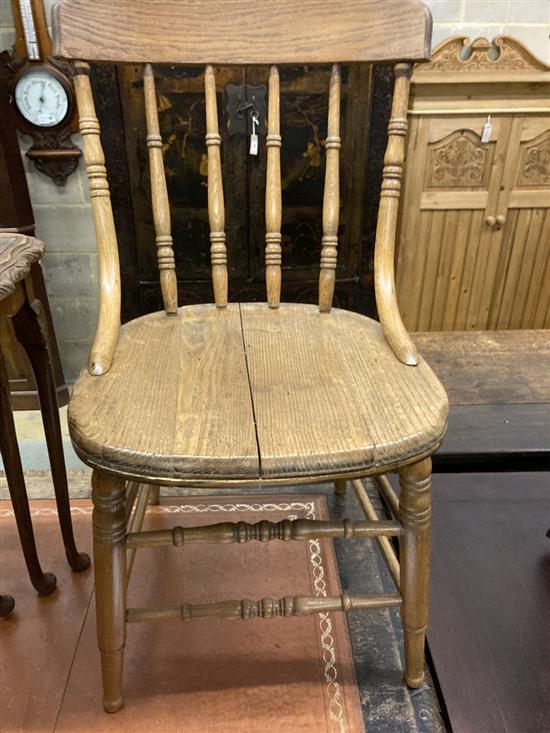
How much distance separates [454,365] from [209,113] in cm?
105

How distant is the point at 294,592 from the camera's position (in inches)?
38.0

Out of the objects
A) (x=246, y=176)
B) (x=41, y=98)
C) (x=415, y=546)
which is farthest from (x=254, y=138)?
(x=415, y=546)

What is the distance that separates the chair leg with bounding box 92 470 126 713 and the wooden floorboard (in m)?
0.50

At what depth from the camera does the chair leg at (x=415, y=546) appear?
0.67m

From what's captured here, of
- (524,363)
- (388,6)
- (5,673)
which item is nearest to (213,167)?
(388,6)

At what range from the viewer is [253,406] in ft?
2.09

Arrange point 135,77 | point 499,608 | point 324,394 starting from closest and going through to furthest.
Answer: point 324,394, point 499,608, point 135,77

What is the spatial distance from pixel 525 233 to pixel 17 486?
174cm

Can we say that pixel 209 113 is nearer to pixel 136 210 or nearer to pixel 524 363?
pixel 136 210

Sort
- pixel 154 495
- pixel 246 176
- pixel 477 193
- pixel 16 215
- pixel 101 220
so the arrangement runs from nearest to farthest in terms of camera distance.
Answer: pixel 101 220 < pixel 154 495 < pixel 16 215 < pixel 246 176 < pixel 477 193

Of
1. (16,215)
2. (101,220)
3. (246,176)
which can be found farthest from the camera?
(246,176)

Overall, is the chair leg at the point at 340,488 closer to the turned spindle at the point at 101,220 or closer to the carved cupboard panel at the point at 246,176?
the turned spindle at the point at 101,220

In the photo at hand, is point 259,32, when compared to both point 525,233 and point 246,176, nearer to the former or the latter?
point 246,176

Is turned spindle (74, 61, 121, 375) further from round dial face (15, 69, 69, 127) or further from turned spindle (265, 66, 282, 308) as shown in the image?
round dial face (15, 69, 69, 127)
